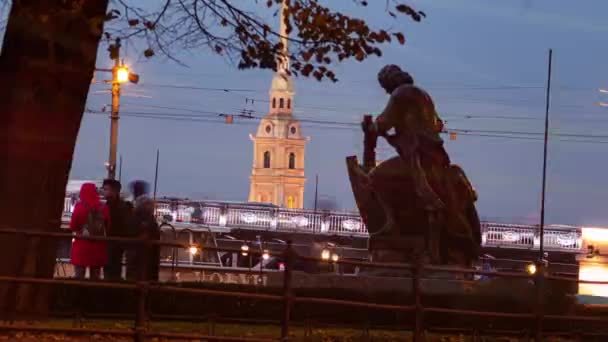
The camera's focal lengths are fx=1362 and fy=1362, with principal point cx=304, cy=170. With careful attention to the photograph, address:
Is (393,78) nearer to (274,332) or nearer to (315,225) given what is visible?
(274,332)

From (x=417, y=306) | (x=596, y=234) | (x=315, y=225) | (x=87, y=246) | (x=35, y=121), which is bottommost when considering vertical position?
(x=417, y=306)

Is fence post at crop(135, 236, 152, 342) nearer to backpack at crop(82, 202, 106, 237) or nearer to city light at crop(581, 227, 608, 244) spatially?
backpack at crop(82, 202, 106, 237)

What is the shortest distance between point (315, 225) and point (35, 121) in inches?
2487

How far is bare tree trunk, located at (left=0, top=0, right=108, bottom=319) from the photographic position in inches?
538

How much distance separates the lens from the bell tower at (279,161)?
607 feet

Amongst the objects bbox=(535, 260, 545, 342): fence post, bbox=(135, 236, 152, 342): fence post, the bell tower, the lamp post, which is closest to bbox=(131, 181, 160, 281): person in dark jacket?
bbox=(135, 236, 152, 342): fence post

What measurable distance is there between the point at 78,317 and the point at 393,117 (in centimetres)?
649

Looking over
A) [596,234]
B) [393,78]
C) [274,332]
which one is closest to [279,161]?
[596,234]

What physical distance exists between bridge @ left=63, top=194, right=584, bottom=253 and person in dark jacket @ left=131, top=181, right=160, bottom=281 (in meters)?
48.2

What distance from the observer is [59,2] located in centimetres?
1341

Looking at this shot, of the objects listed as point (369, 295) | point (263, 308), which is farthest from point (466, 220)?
point (263, 308)

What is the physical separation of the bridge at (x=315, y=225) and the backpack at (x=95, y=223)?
5081cm

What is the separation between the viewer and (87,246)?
54.1 feet

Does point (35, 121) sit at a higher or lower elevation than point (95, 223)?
higher
